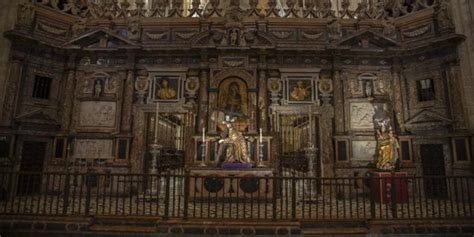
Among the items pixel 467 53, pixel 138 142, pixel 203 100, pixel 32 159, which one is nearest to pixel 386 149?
pixel 467 53

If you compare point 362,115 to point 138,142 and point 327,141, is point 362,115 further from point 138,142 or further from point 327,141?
point 138,142

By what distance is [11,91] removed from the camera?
10375 millimetres

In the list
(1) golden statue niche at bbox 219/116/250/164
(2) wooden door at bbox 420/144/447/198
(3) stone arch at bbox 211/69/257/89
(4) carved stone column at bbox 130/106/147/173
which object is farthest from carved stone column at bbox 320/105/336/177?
(4) carved stone column at bbox 130/106/147/173

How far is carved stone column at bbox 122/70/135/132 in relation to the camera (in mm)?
11344

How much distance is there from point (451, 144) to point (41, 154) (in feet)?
45.8

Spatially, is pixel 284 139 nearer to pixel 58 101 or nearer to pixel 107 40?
pixel 107 40

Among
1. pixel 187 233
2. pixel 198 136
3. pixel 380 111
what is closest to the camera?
pixel 187 233

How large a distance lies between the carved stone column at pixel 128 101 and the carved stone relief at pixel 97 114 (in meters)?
0.42

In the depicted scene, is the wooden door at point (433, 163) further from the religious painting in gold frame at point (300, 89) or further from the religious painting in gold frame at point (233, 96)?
the religious painting in gold frame at point (233, 96)

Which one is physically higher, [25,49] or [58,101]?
[25,49]

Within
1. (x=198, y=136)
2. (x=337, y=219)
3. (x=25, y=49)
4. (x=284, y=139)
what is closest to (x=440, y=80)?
(x=284, y=139)

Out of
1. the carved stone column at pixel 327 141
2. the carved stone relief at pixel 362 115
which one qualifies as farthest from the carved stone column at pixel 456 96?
the carved stone column at pixel 327 141

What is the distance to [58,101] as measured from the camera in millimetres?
11531

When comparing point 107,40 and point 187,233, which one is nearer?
point 187,233
